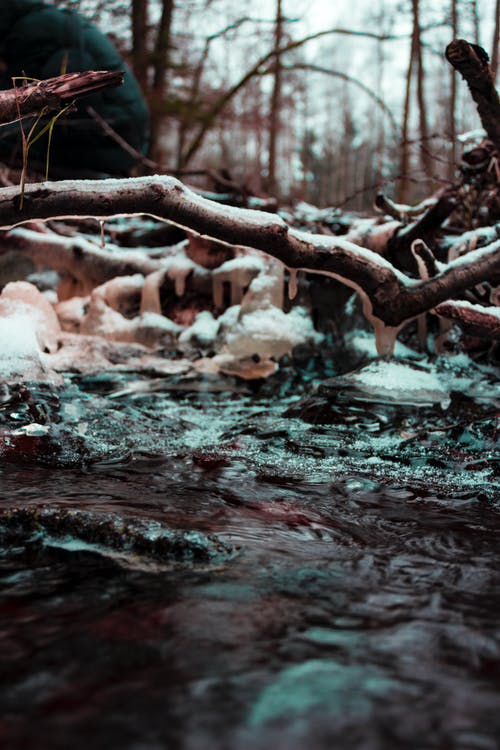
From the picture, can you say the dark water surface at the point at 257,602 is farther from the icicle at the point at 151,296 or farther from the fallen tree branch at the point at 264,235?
the icicle at the point at 151,296

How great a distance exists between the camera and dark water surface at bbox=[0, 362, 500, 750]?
999 millimetres

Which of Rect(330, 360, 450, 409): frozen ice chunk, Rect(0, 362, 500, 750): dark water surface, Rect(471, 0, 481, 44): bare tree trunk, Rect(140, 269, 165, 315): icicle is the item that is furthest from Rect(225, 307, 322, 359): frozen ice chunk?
Rect(471, 0, 481, 44): bare tree trunk

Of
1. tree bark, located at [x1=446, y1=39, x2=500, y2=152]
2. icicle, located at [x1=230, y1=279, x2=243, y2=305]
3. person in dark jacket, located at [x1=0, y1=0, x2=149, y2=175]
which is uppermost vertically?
person in dark jacket, located at [x1=0, y1=0, x2=149, y2=175]

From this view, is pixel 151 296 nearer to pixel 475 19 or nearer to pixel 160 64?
pixel 160 64

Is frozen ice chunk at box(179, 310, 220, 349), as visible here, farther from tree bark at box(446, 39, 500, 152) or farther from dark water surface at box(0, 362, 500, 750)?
tree bark at box(446, 39, 500, 152)

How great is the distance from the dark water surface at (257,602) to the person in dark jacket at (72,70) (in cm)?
459

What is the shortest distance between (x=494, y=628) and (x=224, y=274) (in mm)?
4743

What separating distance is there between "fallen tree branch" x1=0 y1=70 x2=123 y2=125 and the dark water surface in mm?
1542

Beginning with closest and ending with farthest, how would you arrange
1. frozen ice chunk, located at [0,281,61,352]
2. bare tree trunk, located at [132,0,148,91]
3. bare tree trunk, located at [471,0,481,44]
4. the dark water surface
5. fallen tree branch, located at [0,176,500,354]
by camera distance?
the dark water surface → fallen tree branch, located at [0,176,500,354] → frozen ice chunk, located at [0,281,61,352] → bare tree trunk, located at [132,0,148,91] → bare tree trunk, located at [471,0,481,44]

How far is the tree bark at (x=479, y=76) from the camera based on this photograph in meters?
2.83

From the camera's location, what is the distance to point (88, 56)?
6387mm

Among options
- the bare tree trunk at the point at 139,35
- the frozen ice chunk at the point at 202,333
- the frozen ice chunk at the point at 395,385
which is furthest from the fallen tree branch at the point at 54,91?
the bare tree trunk at the point at 139,35

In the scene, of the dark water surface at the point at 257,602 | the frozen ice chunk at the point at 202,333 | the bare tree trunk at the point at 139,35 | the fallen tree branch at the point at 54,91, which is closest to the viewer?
the dark water surface at the point at 257,602

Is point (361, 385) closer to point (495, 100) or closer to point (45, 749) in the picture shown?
point (495, 100)
